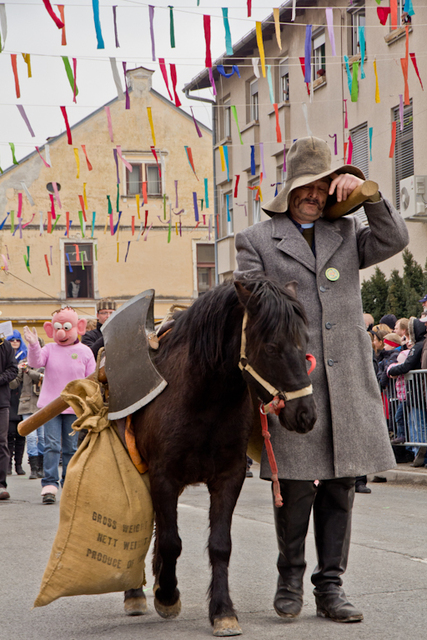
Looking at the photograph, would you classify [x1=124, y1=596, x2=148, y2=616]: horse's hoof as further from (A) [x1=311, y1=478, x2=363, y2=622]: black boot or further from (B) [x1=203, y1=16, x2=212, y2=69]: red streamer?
(B) [x1=203, y1=16, x2=212, y2=69]: red streamer

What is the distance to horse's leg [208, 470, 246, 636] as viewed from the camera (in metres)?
3.88

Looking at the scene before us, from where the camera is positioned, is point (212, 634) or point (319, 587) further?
point (319, 587)

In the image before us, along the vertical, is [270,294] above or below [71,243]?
below

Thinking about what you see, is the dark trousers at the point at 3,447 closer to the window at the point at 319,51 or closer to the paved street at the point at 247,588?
the paved street at the point at 247,588

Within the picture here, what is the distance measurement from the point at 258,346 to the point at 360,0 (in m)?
18.6

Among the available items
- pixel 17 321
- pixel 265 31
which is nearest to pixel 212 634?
pixel 265 31

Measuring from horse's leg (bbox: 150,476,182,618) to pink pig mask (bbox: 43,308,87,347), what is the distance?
16.1 feet

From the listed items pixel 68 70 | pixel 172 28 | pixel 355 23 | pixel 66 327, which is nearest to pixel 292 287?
pixel 66 327

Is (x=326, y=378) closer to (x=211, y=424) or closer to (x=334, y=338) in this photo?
(x=334, y=338)

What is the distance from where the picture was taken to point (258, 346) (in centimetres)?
364

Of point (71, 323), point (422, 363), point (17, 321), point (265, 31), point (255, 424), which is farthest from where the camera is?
point (17, 321)

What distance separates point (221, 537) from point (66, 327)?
5.47 m

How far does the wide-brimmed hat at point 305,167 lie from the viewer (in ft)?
14.1

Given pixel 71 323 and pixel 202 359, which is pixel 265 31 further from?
pixel 202 359
